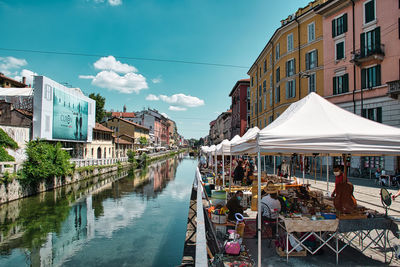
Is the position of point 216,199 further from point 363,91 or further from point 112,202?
point 363,91

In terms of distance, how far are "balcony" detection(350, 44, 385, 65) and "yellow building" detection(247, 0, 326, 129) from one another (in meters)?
4.47

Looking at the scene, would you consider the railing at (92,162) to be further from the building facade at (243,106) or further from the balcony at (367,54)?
the balcony at (367,54)

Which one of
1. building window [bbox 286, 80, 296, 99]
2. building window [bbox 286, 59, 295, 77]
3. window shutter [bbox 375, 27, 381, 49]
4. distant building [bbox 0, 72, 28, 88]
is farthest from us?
distant building [bbox 0, 72, 28, 88]

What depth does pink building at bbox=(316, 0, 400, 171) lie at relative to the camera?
1836 centimetres

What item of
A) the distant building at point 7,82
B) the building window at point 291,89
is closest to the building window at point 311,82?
the building window at point 291,89

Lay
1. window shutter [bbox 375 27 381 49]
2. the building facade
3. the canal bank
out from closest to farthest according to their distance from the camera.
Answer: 1. the canal bank
2. window shutter [bbox 375 27 381 49]
3. the building facade

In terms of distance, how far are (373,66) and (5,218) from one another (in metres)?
26.6

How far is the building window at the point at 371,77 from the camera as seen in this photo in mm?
19609

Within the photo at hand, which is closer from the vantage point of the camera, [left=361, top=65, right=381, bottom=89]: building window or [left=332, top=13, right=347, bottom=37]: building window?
[left=361, top=65, right=381, bottom=89]: building window

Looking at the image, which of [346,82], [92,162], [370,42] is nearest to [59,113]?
[92,162]

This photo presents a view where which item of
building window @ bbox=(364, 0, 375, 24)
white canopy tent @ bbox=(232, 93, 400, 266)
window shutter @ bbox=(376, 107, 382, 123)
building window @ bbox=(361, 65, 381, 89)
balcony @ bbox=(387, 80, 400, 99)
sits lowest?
white canopy tent @ bbox=(232, 93, 400, 266)

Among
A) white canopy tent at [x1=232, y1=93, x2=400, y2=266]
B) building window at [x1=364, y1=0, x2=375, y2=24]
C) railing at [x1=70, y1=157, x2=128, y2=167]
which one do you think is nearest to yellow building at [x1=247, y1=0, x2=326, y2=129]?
building window at [x1=364, y1=0, x2=375, y2=24]

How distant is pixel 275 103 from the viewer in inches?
1276

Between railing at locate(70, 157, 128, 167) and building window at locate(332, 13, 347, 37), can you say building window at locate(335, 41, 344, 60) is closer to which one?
building window at locate(332, 13, 347, 37)
